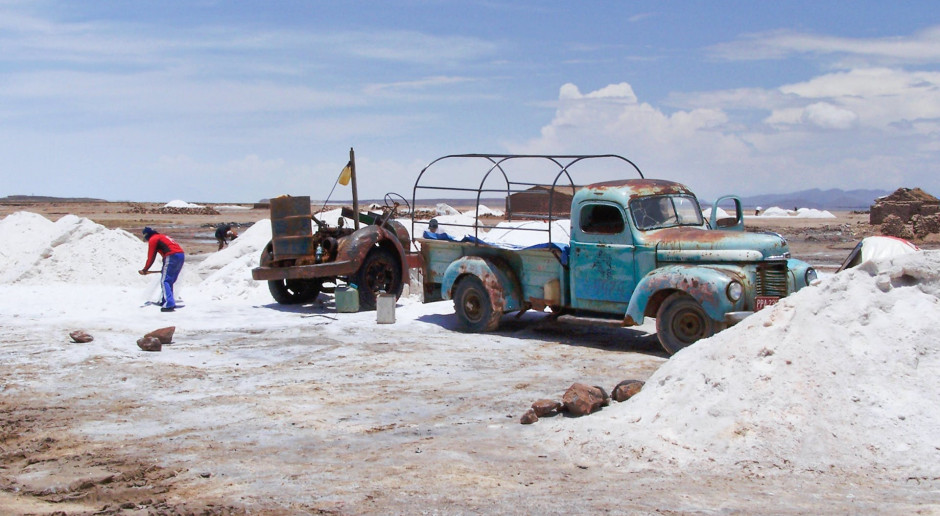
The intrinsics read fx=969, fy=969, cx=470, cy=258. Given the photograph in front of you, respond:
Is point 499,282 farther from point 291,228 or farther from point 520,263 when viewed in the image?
point 291,228

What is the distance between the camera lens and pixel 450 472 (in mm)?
6922

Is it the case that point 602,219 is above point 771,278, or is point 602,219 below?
above

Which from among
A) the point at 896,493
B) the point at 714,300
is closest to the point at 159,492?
the point at 896,493

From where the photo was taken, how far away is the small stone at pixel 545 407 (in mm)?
8422

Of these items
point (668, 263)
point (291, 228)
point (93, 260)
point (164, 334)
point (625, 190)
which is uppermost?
point (625, 190)

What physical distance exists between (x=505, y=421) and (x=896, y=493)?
3.33m

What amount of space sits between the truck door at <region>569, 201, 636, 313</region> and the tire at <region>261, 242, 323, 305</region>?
6.04 meters

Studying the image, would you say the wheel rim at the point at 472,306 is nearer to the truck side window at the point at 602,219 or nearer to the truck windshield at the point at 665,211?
the truck side window at the point at 602,219

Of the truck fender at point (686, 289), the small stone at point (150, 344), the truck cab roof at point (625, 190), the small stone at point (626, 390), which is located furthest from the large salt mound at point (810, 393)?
the small stone at point (150, 344)

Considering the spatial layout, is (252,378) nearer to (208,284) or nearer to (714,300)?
(714,300)

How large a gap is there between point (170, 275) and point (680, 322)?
28.8 feet

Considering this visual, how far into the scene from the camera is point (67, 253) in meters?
19.8

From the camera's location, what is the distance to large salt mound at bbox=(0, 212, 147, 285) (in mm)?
19125

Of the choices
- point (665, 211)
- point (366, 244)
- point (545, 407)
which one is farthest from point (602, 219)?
point (366, 244)
